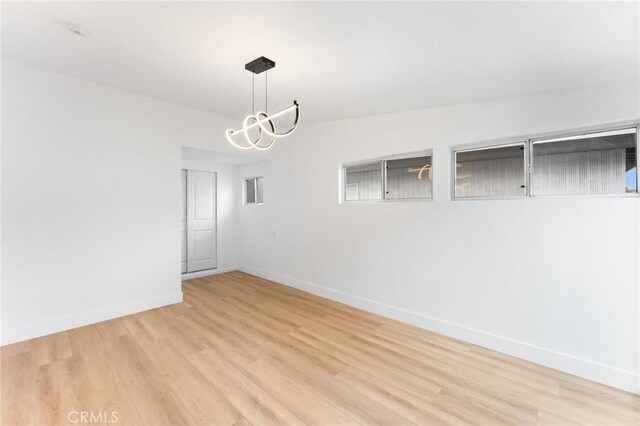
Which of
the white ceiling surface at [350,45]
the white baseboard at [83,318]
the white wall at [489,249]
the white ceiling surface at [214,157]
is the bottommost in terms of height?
the white baseboard at [83,318]

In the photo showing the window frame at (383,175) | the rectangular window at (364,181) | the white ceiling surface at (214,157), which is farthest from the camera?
the white ceiling surface at (214,157)

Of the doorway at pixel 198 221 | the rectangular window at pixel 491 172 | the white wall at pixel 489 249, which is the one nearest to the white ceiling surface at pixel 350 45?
the white wall at pixel 489 249

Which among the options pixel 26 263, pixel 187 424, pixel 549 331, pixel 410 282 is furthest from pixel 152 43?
pixel 549 331

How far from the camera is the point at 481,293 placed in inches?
111

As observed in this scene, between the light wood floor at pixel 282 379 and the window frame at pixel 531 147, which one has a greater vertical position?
the window frame at pixel 531 147

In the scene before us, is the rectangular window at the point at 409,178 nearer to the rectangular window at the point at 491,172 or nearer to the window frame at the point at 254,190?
the rectangular window at the point at 491,172

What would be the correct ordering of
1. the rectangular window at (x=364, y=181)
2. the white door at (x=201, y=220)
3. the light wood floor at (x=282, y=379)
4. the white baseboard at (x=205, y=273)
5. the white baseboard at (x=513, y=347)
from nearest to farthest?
the light wood floor at (x=282, y=379) → the white baseboard at (x=513, y=347) → the rectangular window at (x=364, y=181) → the white baseboard at (x=205, y=273) → the white door at (x=201, y=220)

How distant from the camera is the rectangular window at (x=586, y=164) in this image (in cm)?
226

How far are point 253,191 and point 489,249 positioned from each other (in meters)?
4.51

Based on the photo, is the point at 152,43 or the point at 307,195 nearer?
the point at 152,43

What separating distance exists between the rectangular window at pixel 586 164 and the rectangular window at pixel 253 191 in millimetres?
4524

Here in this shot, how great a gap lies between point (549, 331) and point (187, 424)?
310cm

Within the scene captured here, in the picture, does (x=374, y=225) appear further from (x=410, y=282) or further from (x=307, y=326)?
(x=307, y=326)

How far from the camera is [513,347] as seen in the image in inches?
102
